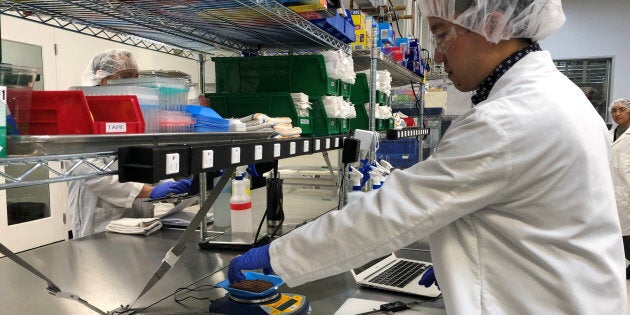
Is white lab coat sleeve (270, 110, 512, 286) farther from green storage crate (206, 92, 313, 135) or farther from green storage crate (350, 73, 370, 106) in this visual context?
green storage crate (350, 73, 370, 106)

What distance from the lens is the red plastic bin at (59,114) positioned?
2.71ft

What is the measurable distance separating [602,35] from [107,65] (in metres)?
8.21

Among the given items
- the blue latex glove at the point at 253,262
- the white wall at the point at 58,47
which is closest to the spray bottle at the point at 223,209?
the blue latex glove at the point at 253,262

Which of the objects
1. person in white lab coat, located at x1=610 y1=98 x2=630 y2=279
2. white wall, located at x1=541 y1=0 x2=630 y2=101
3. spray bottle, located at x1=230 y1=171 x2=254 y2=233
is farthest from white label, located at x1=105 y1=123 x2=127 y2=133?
white wall, located at x1=541 y1=0 x2=630 y2=101

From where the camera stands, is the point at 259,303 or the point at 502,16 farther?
the point at 259,303

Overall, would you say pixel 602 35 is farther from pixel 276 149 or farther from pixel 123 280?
pixel 123 280

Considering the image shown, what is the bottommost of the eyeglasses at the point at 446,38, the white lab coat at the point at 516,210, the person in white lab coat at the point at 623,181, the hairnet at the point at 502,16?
the person in white lab coat at the point at 623,181

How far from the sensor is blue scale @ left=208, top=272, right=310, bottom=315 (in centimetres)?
118

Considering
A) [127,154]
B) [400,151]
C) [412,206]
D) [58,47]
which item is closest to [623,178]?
[400,151]

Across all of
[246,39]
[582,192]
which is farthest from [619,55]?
[582,192]

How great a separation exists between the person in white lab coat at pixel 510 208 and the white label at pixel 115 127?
47 centimetres

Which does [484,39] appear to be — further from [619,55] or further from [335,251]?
[619,55]

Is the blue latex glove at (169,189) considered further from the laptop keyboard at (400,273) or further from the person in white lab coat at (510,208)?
the person in white lab coat at (510,208)

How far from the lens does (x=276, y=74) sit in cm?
197
